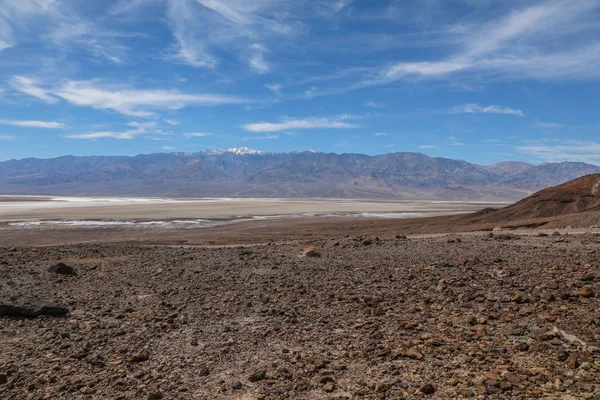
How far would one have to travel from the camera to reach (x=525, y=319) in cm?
555

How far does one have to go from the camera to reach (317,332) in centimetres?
586

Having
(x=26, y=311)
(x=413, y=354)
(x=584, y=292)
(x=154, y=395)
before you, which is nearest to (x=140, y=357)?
(x=154, y=395)

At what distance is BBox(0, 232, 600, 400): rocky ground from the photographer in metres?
4.37

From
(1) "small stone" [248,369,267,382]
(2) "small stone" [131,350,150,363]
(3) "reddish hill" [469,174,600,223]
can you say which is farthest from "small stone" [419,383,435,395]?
(3) "reddish hill" [469,174,600,223]

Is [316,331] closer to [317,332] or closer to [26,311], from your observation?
[317,332]

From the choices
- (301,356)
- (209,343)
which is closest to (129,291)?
(209,343)

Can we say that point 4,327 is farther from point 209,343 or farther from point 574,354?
point 574,354

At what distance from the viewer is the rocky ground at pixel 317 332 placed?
437 centimetres

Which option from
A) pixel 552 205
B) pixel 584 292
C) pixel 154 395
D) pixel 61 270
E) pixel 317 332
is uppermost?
pixel 552 205

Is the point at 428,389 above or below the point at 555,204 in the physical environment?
below

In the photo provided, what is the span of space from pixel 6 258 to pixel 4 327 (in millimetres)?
7728

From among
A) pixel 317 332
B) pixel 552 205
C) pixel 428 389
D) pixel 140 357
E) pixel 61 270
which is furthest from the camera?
pixel 552 205

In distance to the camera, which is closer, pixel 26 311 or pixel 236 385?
pixel 236 385

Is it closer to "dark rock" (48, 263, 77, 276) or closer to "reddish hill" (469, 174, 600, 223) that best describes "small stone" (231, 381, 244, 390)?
"dark rock" (48, 263, 77, 276)
